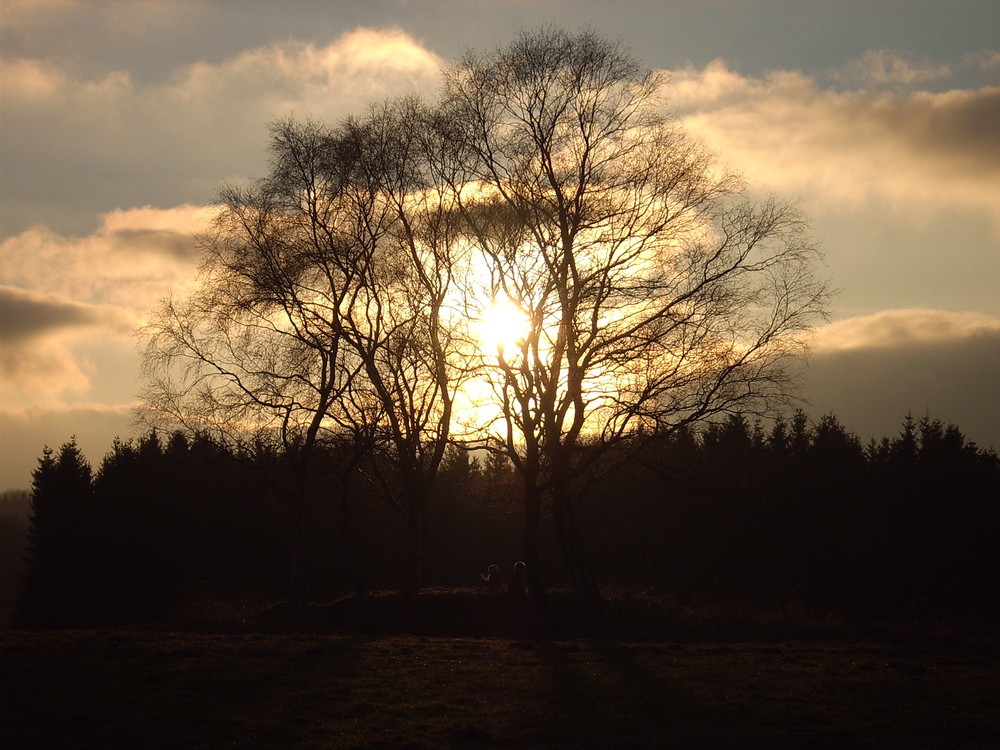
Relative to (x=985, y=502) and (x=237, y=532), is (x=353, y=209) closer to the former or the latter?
(x=237, y=532)

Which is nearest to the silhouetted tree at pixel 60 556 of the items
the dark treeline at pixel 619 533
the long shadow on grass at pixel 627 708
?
the dark treeline at pixel 619 533

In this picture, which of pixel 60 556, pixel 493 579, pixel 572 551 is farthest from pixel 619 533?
pixel 60 556

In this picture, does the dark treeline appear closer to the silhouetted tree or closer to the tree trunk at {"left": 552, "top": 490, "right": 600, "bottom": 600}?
the silhouetted tree

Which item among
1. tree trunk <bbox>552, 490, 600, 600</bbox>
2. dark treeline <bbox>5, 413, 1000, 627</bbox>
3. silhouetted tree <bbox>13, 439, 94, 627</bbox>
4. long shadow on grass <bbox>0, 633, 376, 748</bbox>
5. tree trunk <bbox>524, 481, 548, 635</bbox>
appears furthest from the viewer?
silhouetted tree <bbox>13, 439, 94, 627</bbox>

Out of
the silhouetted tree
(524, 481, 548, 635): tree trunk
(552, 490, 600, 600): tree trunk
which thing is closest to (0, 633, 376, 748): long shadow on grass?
(524, 481, 548, 635): tree trunk

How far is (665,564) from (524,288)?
29.2 meters

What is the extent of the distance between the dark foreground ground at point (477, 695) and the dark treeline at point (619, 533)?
24.9 meters

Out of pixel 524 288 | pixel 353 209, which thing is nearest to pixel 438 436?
pixel 524 288

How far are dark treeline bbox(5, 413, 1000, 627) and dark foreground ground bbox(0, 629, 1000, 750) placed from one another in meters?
24.9

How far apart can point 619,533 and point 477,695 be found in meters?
34.9

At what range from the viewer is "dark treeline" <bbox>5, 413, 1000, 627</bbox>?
41.9m

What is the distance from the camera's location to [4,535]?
4670 inches

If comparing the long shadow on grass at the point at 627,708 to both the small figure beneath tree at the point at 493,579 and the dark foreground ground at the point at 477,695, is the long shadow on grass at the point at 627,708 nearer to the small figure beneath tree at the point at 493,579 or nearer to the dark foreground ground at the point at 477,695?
the dark foreground ground at the point at 477,695

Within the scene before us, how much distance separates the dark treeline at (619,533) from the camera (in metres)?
41.9
